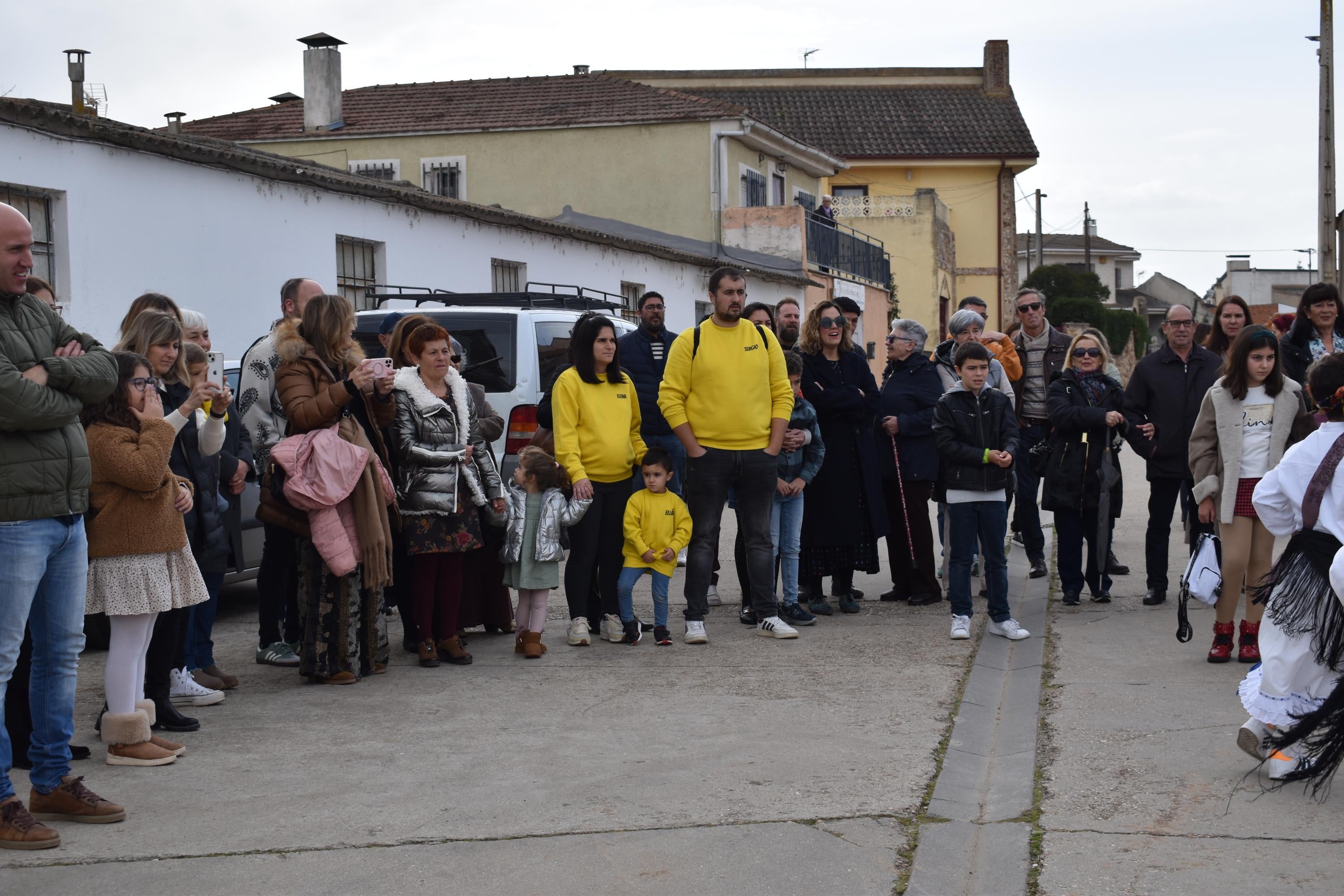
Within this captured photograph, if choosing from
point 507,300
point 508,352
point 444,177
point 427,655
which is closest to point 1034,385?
point 508,352

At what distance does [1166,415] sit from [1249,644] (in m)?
2.19

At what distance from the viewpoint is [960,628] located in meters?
8.13

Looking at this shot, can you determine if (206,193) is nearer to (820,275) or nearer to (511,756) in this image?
(511,756)

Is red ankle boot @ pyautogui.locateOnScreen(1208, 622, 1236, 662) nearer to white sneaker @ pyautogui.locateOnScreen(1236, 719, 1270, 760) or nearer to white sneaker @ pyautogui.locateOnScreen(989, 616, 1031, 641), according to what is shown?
white sneaker @ pyautogui.locateOnScreen(989, 616, 1031, 641)

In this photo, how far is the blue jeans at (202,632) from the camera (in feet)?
22.3

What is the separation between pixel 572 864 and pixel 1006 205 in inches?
1846

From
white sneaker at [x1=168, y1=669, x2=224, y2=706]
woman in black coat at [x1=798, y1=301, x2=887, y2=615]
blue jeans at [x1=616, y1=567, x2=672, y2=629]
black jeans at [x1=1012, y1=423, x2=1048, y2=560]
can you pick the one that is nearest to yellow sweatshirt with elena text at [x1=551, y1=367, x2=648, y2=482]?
blue jeans at [x1=616, y1=567, x2=672, y2=629]

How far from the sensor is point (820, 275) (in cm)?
3309

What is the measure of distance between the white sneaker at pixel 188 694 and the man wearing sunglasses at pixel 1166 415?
5.77 m

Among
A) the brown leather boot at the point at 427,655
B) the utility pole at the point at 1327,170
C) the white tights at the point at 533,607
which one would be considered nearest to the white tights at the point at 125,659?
the brown leather boot at the point at 427,655

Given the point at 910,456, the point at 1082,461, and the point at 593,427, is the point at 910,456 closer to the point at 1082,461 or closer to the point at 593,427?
the point at 1082,461

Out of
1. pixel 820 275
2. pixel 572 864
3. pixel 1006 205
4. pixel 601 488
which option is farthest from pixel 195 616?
pixel 1006 205

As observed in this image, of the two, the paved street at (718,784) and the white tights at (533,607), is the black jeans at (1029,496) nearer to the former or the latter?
the paved street at (718,784)

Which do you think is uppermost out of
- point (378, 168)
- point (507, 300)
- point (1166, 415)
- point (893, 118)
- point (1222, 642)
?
point (893, 118)
